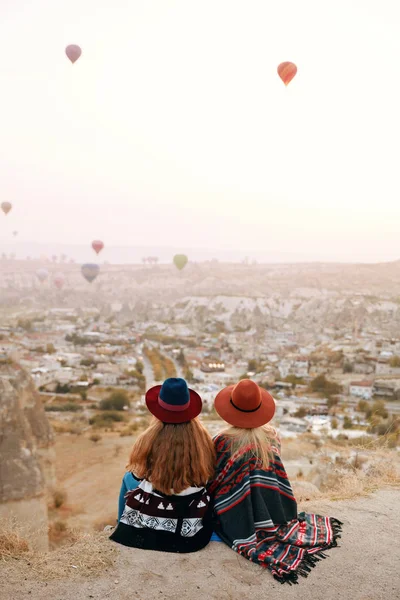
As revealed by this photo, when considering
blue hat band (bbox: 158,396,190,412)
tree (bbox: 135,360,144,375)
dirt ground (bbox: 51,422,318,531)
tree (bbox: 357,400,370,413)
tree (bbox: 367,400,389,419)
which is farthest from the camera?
tree (bbox: 135,360,144,375)

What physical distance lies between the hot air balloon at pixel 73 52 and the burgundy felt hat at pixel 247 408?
16.8 metres

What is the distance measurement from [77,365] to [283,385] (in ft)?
40.1

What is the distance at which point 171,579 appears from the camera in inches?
82.7

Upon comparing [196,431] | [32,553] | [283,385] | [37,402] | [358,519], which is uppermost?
[196,431]

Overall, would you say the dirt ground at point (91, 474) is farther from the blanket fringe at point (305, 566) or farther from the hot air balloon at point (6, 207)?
Answer: the hot air balloon at point (6, 207)

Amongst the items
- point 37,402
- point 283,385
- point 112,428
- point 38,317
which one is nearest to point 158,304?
point 38,317

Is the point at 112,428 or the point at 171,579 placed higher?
the point at 171,579

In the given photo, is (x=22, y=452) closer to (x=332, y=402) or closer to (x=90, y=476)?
(x=90, y=476)

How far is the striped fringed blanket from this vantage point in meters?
2.21

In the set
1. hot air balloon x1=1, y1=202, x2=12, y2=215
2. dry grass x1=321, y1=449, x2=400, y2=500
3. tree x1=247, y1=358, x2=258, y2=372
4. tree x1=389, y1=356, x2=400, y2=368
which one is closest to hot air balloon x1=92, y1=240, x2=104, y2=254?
hot air balloon x1=1, y1=202, x2=12, y2=215

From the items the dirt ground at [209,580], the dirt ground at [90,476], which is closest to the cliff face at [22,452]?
the dirt ground at [90,476]

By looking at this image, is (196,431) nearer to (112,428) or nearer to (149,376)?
(112,428)

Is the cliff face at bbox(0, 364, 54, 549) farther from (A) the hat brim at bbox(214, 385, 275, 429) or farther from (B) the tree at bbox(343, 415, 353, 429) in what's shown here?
(B) the tree at bbox(343, 415, 353, 429)

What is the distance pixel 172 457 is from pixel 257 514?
0.47 m
